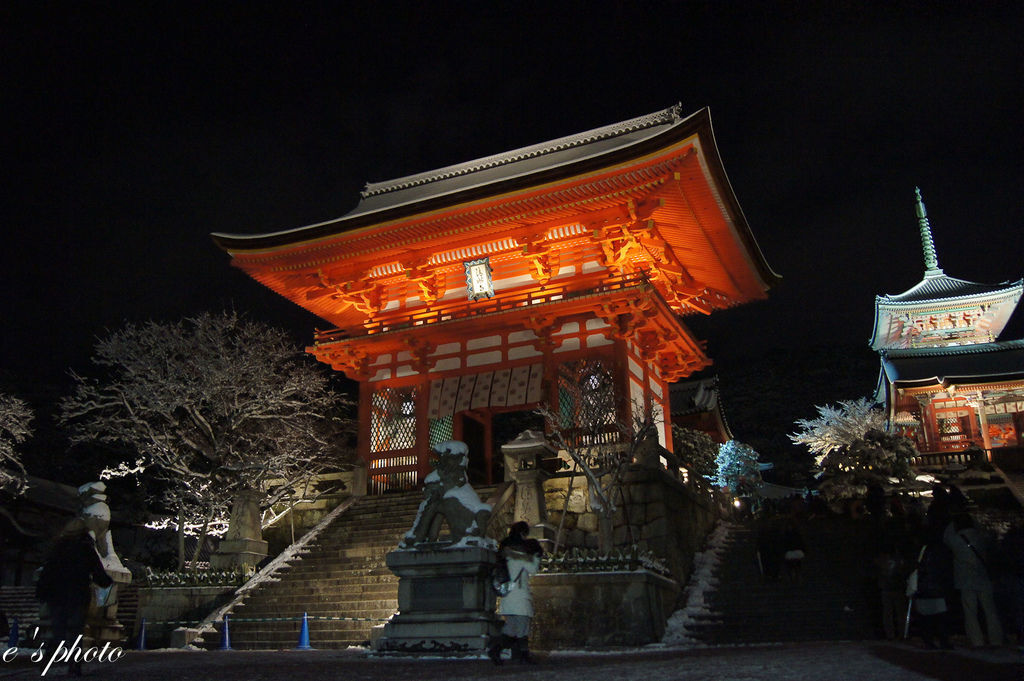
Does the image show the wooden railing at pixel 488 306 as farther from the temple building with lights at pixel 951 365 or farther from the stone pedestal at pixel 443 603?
the temple building with lights at pixel 951 365

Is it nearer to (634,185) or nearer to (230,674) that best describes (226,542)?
(230,674)

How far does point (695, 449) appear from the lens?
26.5 metres

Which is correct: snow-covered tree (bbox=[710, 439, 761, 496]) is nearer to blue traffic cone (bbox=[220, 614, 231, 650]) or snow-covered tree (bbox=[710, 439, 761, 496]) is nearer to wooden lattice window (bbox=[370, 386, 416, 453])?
wooden lattice window (bbox=[370, 386, 416, 453])

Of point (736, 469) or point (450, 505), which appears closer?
point (450, 505)

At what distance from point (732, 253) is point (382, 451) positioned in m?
12.3

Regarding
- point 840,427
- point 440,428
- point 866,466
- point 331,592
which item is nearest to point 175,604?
point 331,592

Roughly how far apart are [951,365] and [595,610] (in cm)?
3098

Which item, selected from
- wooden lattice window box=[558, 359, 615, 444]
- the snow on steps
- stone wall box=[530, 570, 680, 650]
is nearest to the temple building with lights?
the snow on steps

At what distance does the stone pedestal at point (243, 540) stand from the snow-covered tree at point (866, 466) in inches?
585

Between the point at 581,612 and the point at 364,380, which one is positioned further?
the point at 364,380

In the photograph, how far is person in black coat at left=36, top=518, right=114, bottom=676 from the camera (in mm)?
7484

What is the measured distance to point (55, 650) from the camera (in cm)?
736

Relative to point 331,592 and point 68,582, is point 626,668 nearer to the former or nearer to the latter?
point 68,582

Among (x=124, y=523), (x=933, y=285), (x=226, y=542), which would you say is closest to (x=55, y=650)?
(x=226, y=542)
